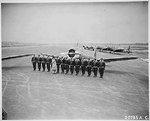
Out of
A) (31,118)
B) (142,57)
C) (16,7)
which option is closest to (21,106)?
(31,118)

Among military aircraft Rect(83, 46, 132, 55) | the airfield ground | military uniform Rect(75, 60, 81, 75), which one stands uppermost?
military aircraft Rect(83, 46, 132, 55)

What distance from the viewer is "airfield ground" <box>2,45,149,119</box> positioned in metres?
2.72

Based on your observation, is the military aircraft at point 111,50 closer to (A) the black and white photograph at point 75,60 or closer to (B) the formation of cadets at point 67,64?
(A) the black and white photograph at point 75,60

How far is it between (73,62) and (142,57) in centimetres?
100

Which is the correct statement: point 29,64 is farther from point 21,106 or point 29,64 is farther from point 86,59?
point 86,59

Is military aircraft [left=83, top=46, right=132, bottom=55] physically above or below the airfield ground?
above

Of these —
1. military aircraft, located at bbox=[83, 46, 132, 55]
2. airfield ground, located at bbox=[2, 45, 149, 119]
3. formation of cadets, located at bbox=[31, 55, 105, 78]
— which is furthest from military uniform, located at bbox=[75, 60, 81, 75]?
military aircraft, located at bbox=[83, 46, 132, 55]

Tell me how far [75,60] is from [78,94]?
20.2 inches

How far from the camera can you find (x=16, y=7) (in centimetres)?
291

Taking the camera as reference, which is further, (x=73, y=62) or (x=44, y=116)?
(x=73, y=62)

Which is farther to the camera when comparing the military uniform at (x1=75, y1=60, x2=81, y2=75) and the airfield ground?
the military uniform at (x1=75, y1=60, x2=81, y2=75)

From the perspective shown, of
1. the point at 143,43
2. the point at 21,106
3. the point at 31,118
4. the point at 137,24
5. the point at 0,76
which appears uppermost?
the point at 137,24

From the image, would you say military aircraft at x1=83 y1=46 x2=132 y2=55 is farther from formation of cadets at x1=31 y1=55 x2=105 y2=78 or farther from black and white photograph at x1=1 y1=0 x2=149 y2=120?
formation of cadets at x1=31 y1=55 x2=105 y2=78

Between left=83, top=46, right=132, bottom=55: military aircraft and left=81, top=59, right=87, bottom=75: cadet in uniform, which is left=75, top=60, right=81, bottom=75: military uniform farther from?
left=83, top=46, right=132, bottom=55: military aircraft
